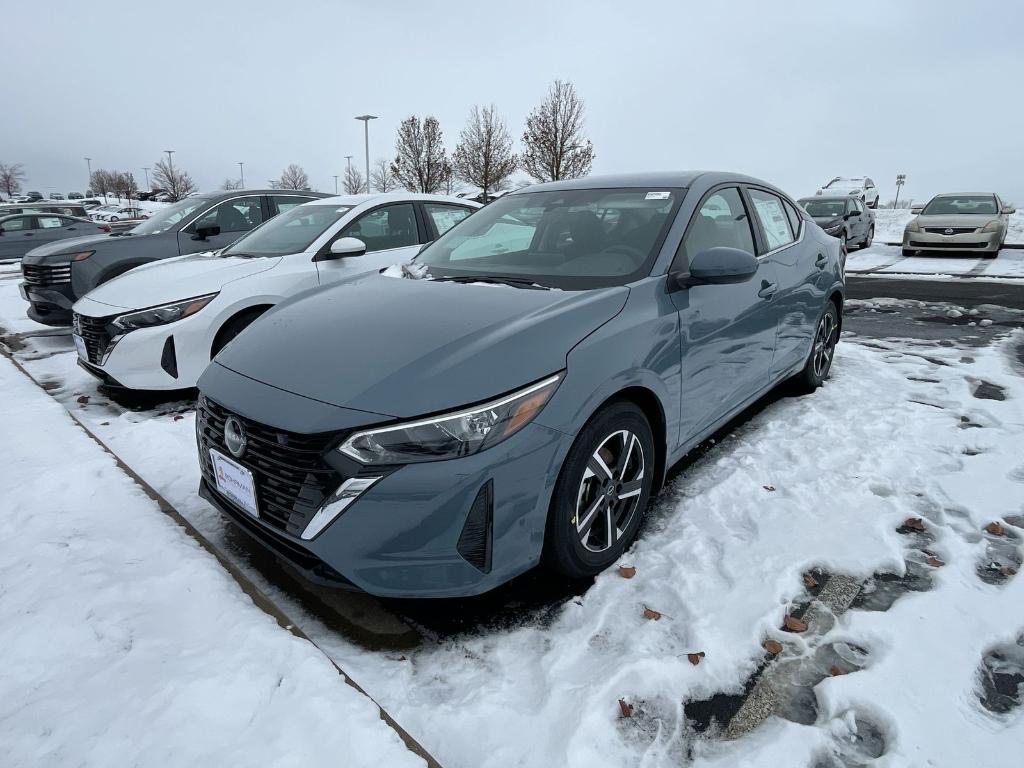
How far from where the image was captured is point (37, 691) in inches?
75.0

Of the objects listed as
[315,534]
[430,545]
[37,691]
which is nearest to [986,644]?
[430,545]

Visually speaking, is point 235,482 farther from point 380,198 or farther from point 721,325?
point 380,198

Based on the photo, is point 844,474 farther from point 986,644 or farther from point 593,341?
point 593,341

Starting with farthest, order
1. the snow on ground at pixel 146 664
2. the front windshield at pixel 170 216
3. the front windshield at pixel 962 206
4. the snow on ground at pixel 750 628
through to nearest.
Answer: the front windshield at pixel 962 206 < the front windshield at pixel 170 216 < the snow on ground at pixel 750 628 < the snow on ground at pixel 146 664

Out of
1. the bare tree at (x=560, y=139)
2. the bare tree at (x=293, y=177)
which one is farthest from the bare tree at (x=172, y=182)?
the bare tree at (x=560, y=139)

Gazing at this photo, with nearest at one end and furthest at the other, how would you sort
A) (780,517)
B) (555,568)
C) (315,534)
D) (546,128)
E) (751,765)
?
(751,765) < (315,534) < (555,568) < (780,517) < (546,128)

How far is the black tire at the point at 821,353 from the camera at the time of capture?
4672 millimetres

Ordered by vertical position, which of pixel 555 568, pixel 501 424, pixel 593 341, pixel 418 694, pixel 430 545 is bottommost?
pixel 418 694

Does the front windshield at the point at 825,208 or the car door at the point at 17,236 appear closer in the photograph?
the car door at the point at 17,236

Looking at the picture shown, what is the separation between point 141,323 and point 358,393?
316cm

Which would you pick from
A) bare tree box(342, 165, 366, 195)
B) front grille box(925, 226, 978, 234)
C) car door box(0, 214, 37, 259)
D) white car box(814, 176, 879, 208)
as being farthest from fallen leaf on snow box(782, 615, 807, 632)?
bare tree box(342, 165, 366, 195)

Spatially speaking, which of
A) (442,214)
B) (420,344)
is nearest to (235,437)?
(420,344)

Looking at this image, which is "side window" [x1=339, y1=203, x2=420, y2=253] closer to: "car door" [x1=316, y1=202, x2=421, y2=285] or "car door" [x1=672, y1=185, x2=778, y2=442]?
"car door" [x1=316, y1=202, x2=421, y2=285]

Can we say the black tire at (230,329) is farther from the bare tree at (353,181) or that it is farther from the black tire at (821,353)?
the bare tree at (353,181)
